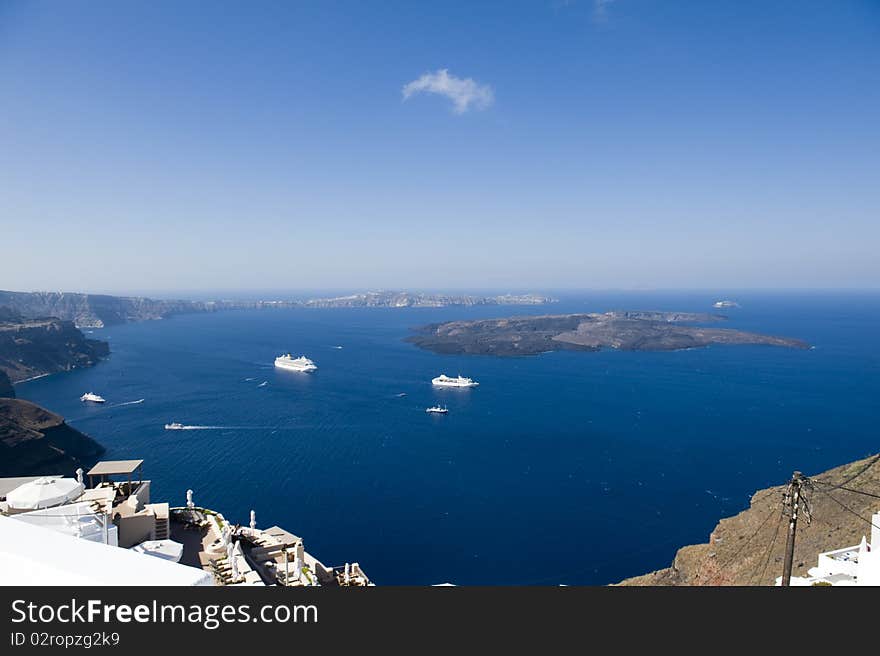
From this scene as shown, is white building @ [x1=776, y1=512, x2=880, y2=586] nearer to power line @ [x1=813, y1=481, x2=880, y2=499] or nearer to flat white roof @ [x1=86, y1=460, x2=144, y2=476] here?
power line @ [x1=813, y1=481, x2=880, y2=499]

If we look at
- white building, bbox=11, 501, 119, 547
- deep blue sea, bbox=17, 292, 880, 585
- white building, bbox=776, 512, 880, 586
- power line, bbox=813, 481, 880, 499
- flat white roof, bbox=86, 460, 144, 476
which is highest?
white building, bbox=11, 501, 119, 547

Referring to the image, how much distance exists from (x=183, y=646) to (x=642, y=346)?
108 m

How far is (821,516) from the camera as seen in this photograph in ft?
64.1

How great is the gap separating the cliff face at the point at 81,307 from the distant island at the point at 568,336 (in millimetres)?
102425

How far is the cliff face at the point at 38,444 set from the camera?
36125 mm

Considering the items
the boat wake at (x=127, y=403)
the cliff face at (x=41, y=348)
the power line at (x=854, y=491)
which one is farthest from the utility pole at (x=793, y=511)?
the cliff face at (x=41, y=348)

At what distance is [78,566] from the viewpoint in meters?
4.46

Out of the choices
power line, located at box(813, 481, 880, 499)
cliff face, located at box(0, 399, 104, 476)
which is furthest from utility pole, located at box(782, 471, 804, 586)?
cliff face, located at box(0, 399, 104, 476)

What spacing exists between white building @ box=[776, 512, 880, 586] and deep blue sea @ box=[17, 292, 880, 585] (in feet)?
42.2

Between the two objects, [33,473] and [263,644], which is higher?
[263,644]

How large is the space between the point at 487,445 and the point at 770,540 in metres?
27.3

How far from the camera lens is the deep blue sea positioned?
28.1m

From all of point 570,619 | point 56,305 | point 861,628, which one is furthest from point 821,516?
point 56,305

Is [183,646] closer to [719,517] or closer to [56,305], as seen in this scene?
[719,517]
